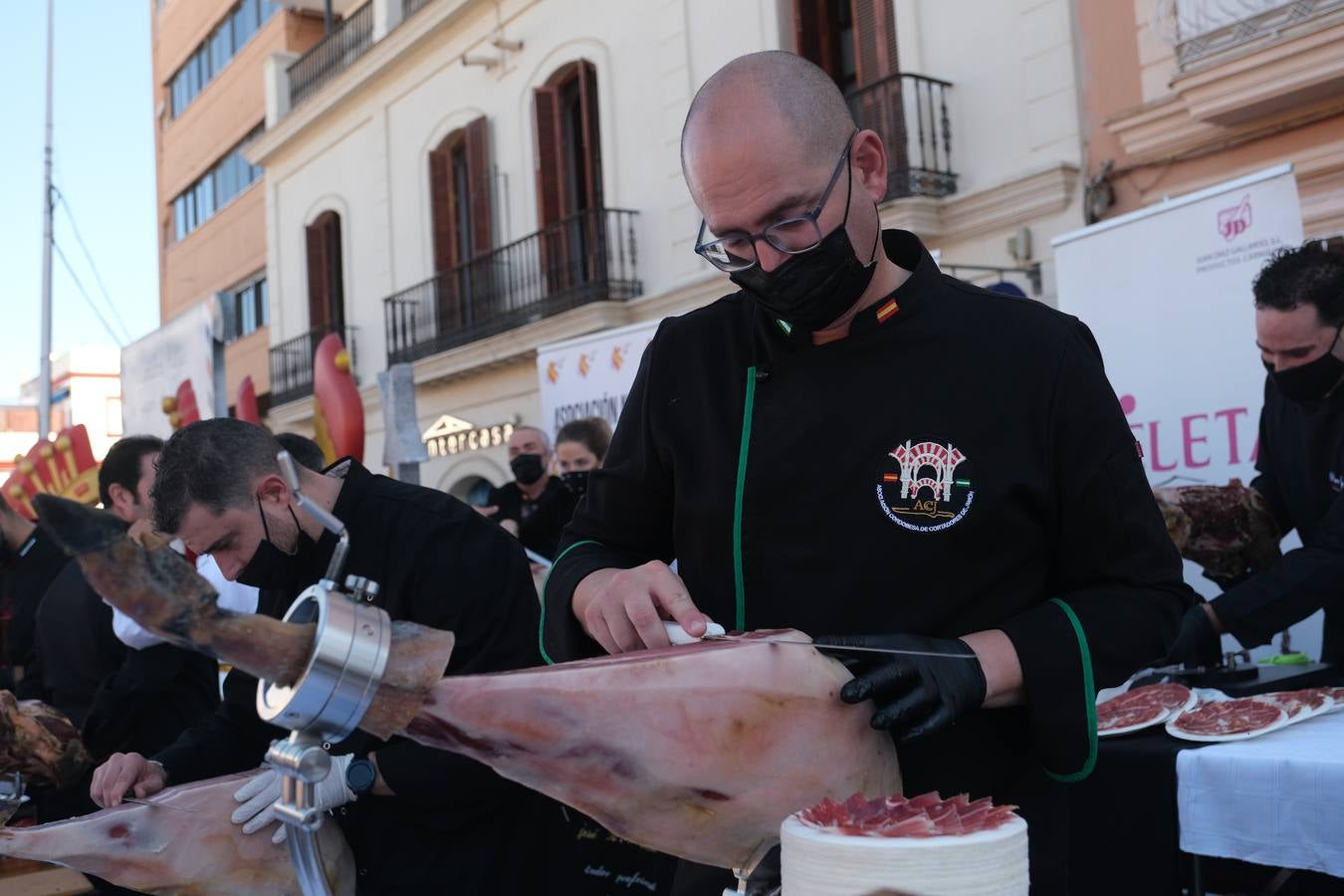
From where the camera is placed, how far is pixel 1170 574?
1.51 metres

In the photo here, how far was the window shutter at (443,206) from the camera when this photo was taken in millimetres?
16562

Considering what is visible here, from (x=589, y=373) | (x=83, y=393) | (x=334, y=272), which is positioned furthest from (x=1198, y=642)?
(x=83, y=393)

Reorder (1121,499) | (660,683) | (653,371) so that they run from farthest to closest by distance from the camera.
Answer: (653,371) < (1121,499) < (660,683)

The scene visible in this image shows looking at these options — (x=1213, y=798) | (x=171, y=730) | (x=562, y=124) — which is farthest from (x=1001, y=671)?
(x=562, y=124)

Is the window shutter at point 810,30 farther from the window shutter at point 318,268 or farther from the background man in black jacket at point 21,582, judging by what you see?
the window shutter at point 318,268

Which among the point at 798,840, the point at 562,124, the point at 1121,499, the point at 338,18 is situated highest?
the point at 338,18

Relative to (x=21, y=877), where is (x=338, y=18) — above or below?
above

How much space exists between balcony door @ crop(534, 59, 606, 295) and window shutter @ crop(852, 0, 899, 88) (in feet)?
12.3

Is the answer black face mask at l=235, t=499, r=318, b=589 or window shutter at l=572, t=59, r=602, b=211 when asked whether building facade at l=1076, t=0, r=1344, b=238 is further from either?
black face mask at l=235, t=499, r=318, b=589

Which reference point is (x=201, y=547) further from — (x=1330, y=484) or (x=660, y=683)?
(x=1330, y=484)

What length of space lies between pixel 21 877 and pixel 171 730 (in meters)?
0.86

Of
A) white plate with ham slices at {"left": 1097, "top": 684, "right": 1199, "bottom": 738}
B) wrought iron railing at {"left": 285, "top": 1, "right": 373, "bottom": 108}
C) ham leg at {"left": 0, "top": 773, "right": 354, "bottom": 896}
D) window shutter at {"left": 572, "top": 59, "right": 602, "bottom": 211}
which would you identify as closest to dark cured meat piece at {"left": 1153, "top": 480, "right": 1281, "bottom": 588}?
white plate with ham slices at {"left": 1097, "top": 684, "right": 1199, "bottom": 738}

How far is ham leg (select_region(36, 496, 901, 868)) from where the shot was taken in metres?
1.07

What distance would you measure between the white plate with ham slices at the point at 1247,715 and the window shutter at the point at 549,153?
11.9 m
